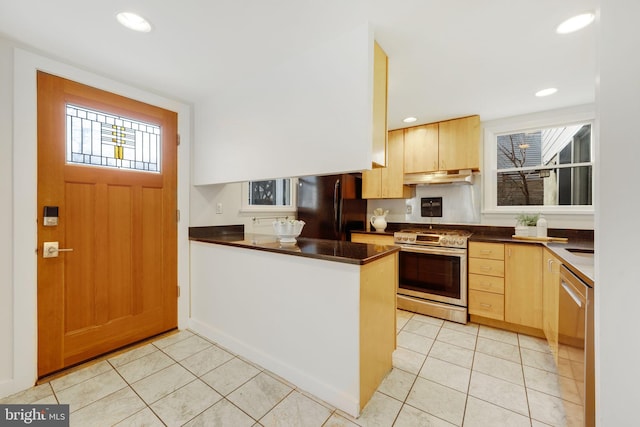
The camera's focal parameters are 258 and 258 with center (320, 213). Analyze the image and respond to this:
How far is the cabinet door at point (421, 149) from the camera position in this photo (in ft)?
10.7

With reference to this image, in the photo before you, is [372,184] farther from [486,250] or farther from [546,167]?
[546,167]

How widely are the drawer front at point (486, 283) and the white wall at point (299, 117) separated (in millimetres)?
2094

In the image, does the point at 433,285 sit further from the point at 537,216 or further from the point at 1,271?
the point at 1,271

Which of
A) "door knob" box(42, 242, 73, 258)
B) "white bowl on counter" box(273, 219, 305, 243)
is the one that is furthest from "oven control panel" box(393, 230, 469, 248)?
"door knob" box(42, 242, 73, 258)

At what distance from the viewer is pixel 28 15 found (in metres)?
1.45

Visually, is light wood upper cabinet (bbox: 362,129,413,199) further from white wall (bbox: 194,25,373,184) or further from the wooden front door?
the wooden front door

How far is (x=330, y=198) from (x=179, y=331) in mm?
2262

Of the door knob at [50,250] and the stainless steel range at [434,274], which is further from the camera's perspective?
Result: the stainless steel range at [434,274]

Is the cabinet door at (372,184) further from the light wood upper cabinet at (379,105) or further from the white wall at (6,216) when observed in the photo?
the white wall at (6,216)

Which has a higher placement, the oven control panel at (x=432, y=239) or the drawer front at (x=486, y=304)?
the oven control panel at (x=432, y=239)

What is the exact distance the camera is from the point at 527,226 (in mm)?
2799

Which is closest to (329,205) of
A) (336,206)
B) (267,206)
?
(336,206)

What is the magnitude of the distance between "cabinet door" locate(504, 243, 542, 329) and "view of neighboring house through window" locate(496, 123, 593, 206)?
868 mm

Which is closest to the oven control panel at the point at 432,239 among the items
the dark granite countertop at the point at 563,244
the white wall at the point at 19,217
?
the dark granite countertop at the point at 563,244
